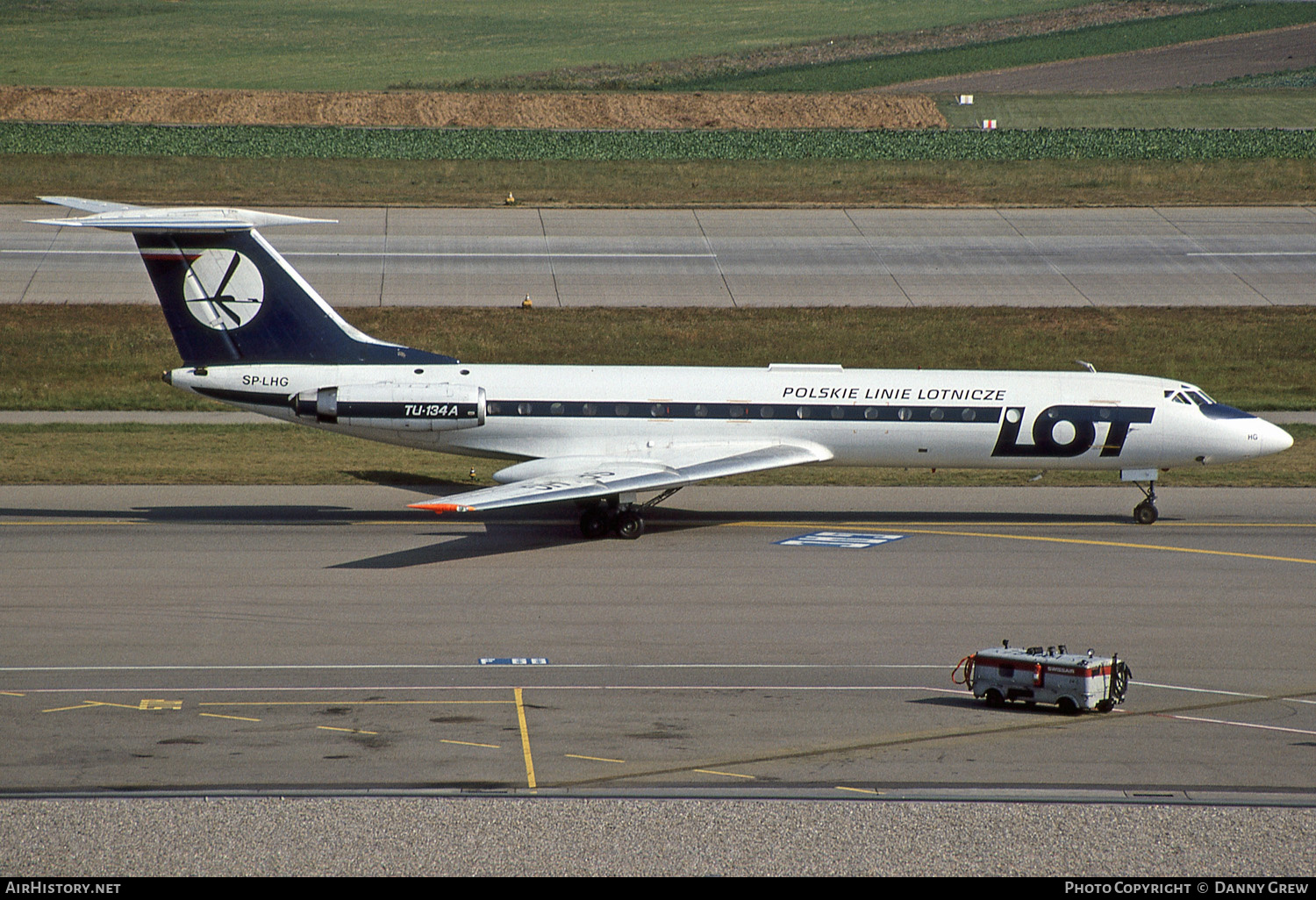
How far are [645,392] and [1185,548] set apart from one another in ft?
37.9

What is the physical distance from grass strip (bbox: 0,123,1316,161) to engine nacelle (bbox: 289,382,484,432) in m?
44.9

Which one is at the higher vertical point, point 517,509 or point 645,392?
point 645,392

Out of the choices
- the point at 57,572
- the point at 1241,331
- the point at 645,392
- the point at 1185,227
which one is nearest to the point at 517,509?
the point at 645,392

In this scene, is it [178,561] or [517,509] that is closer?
[178,561]

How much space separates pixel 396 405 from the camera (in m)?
29.3

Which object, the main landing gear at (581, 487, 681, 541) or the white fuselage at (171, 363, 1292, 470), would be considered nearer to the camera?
the main landing gear at (581, 487, 681, 541)

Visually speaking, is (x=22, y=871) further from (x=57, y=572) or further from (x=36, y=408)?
(x=36, y=408)

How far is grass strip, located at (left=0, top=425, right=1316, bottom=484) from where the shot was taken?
33.4 meters

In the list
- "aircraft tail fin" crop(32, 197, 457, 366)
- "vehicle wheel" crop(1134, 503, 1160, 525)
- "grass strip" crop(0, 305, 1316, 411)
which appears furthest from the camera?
"grass strip" crop(0, 305, 1316, 411)

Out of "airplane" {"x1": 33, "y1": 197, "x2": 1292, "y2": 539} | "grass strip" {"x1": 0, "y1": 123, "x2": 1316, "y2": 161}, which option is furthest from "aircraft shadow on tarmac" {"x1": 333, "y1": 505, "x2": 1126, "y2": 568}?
"grass strip" {"x1": 0, "y1": 123, "x2": 1316, "y2": 161}

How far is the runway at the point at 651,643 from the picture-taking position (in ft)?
53.9

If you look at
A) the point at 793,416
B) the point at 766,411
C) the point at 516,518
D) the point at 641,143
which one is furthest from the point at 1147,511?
the point at 641,143

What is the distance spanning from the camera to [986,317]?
162 ft

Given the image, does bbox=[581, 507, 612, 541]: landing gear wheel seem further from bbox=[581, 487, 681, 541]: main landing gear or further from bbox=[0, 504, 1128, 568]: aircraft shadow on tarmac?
bbox=[0, 504, 1128, 568]: aircraft shadow on tarmac
